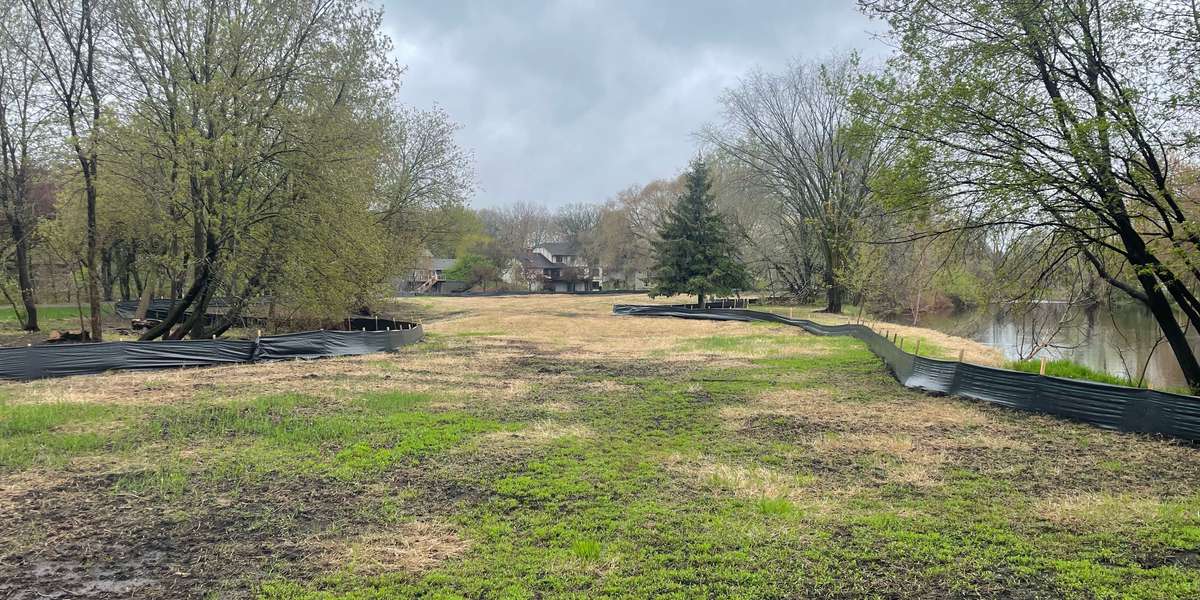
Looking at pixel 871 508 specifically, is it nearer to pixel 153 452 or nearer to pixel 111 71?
pixel 153 452

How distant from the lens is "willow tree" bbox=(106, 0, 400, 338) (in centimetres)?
1480

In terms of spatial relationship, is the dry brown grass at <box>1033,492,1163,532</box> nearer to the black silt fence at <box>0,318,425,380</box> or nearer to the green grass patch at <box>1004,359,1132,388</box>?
the green grass patch at <box>1004,359,1132,388</box>

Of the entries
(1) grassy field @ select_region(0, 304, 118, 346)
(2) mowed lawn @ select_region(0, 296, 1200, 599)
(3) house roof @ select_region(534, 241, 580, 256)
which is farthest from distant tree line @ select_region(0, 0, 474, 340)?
(3) house roof @ select_region(534, 241, 580, 256)

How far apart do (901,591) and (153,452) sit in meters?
7.22

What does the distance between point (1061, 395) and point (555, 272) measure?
78.2 m

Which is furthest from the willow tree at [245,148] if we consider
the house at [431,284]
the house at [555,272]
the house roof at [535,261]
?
the house roof at [535,261]

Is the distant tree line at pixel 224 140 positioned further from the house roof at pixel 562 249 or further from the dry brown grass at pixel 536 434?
the house roof at pixel 562 249

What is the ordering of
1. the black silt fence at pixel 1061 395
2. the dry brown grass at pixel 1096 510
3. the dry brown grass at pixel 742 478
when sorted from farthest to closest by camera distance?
1. the black silt fence at pixel 1061 395
2. the dry brown grass at pixel 742 478
3. the dry brown grass at pixel 1096 510

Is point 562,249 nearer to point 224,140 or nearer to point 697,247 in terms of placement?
point 697,247

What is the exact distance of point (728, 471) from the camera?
6047mm

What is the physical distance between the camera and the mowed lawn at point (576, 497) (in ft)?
12.7

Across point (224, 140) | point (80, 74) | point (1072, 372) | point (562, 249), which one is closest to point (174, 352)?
point (224, 140)

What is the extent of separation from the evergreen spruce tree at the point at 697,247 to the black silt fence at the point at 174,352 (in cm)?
1911

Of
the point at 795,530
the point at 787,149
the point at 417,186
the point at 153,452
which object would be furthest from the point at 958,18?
the point at 417,186
